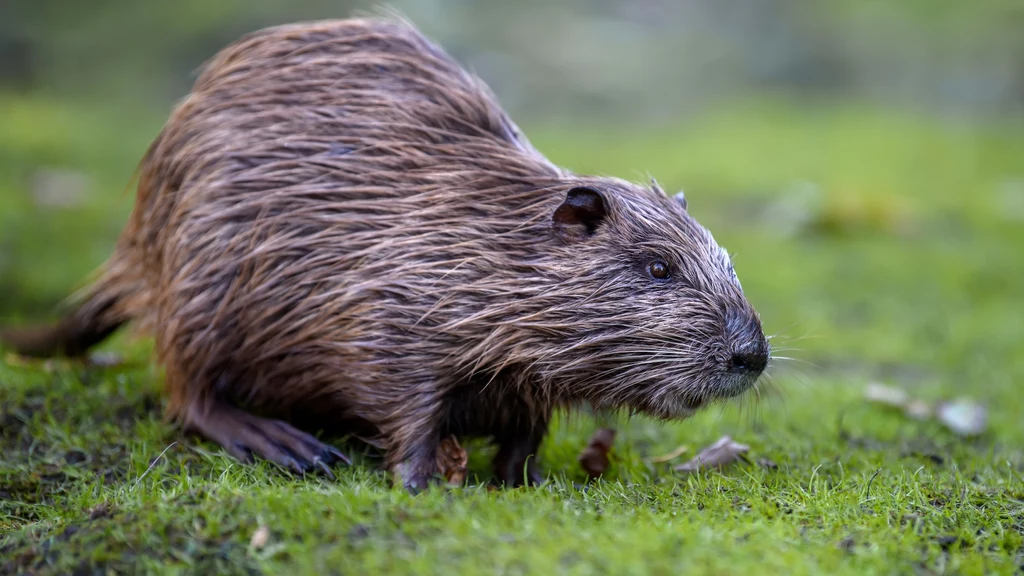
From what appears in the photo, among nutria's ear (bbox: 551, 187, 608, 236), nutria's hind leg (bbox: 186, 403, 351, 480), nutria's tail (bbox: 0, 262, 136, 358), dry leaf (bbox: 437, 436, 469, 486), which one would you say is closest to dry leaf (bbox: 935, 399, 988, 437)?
nutria's ear (bbox: 551, 187, 608, 236)

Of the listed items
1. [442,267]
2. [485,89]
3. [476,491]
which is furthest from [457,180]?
[476,491]

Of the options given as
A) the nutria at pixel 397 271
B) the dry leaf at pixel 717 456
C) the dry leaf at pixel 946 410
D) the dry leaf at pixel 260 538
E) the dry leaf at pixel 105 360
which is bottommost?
Result: the dry leaf at pixel 105 360

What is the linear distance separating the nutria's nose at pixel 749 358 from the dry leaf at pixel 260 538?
4.86 ft

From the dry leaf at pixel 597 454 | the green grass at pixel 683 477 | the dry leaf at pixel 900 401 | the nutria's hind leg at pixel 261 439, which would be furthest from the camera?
the dry leaf at pixel 900 401

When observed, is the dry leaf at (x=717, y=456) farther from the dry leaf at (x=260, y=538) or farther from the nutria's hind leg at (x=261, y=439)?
the dry leaf at (x=260, y=538)

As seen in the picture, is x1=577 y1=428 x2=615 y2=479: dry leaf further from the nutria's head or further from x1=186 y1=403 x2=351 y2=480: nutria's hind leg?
x1=186 y1=403 x2=351 y2=480: nutria's hind leg

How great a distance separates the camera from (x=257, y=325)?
11.5 ft

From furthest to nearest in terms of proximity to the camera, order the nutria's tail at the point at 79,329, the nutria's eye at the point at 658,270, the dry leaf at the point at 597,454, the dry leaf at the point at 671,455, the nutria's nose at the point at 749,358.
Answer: the nutria's tail at the point at 79,329 → the dry leaf at the point at 671,455 → the dry leaf at the point at 597,454 → the nutria's eye at the point at 658,270 → the nutria's nose at the point at 749,358

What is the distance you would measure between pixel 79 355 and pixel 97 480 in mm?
1497

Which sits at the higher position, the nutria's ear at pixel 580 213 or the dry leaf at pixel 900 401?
the nutria's ear at pixel 580 213

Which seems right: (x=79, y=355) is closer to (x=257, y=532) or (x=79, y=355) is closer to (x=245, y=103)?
(x=245, y=103)

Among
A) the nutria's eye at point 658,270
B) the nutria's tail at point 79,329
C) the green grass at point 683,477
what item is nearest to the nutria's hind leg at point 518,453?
the green grass at point 683,477

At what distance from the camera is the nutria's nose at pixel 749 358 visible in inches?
123

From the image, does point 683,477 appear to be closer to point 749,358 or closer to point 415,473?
point 749,358
